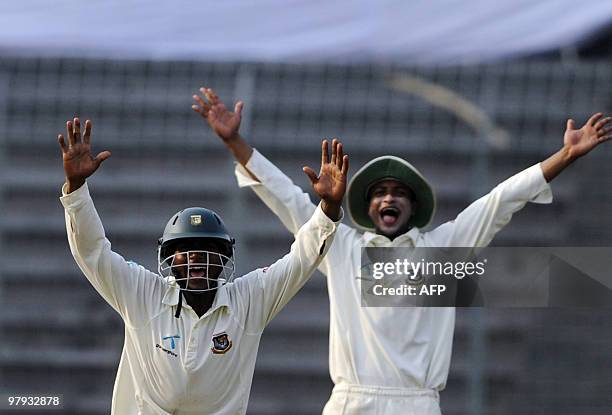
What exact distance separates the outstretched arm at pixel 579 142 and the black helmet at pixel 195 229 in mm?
1288

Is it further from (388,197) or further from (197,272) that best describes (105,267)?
(388,197)

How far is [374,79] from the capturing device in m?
6.56

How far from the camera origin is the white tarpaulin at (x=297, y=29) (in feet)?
21.4

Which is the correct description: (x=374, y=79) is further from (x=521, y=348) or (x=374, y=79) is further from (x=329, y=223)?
(x=329, y=223)

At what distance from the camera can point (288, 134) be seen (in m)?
6.50

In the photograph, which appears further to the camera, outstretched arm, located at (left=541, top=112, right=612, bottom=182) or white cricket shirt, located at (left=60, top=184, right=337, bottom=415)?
outstretched arm, located at (left=541, top=112, right=612, bottom=182)

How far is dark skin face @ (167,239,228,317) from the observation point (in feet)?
13.5

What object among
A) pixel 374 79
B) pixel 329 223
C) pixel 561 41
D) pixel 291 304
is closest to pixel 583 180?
pixel 561 41

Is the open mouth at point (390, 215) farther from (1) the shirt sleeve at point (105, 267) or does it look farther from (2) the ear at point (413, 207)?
(1) the shirt sleeve at point (105, 267)

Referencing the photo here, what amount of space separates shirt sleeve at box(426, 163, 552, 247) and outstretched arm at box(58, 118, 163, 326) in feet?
4.00

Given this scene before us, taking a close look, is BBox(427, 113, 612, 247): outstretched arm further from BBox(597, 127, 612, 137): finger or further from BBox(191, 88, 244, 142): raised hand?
BBox(191, 88, 244, 142): raised hand

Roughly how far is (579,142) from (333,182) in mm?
1227

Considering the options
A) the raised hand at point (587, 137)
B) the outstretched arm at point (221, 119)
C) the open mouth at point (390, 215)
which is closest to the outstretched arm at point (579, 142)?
the raised hand at point (587, 137)

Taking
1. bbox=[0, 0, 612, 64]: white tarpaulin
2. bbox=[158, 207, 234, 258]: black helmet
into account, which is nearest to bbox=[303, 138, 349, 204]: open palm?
bbox=[158, 207, 234, 258]: black helmet
